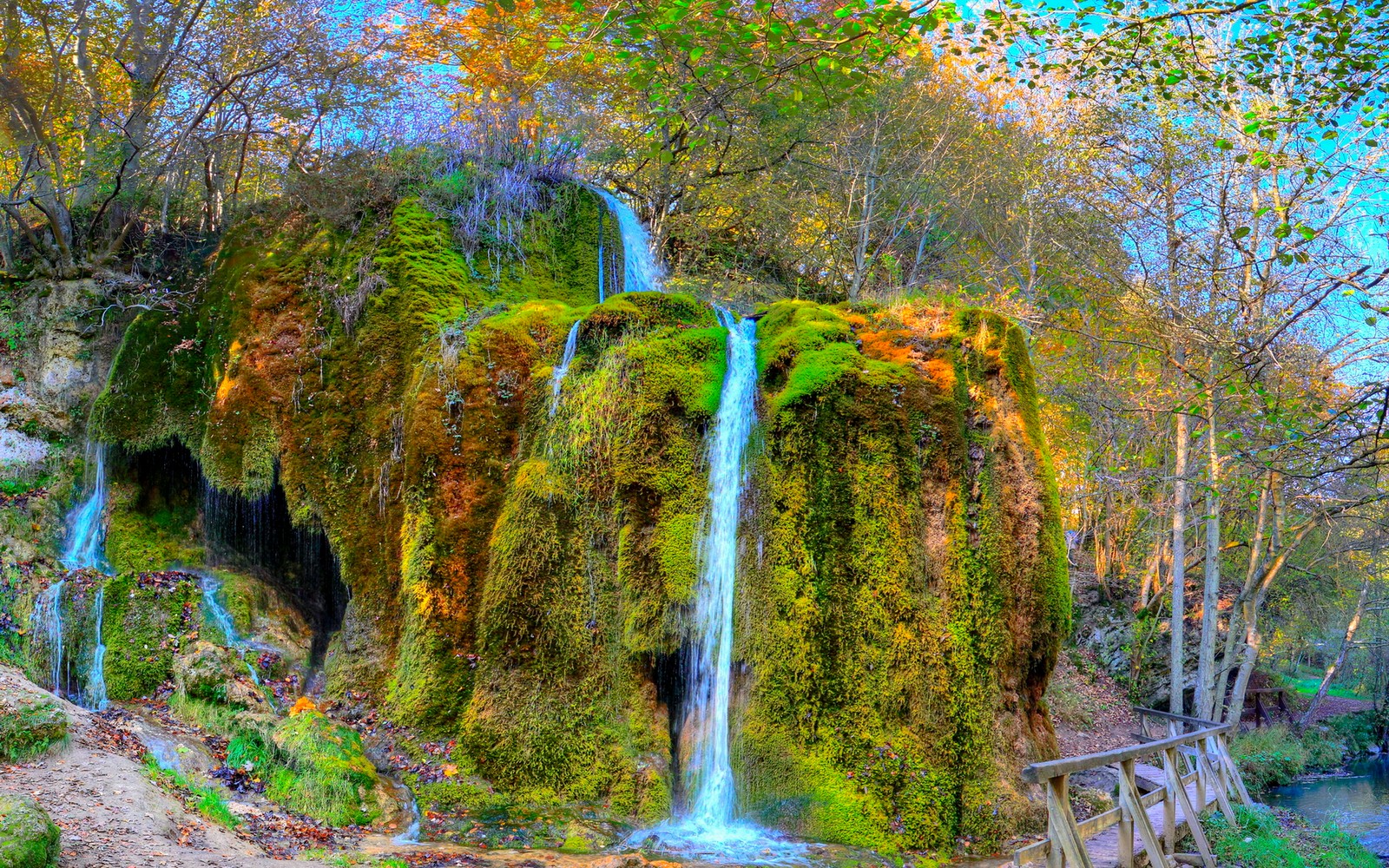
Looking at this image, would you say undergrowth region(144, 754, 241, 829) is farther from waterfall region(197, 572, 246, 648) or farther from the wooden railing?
the wooden railing

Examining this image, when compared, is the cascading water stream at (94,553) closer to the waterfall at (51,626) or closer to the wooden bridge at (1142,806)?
the waterfall at (51,626)

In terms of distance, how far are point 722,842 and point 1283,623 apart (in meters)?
19.1

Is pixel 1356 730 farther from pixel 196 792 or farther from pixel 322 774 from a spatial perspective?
pixel 196 792

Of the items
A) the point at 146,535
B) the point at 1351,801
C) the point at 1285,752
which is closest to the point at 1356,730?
the point at 1285,752

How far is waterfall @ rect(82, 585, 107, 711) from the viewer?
8.80 meters

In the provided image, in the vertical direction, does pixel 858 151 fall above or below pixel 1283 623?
above

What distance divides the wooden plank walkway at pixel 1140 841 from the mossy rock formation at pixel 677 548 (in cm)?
75

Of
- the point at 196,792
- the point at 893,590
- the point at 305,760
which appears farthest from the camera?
the point at 893,590

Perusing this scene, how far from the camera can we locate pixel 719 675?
332 inches

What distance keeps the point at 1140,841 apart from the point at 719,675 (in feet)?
13.1

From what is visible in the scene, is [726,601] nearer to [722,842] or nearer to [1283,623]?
[722,842]

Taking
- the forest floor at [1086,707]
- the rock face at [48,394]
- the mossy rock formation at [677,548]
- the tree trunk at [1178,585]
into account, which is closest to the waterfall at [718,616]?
the mossy rock formation at [677,548]

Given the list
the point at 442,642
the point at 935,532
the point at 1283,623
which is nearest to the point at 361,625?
the point at 442,642

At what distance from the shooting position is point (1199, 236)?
13203 mm
